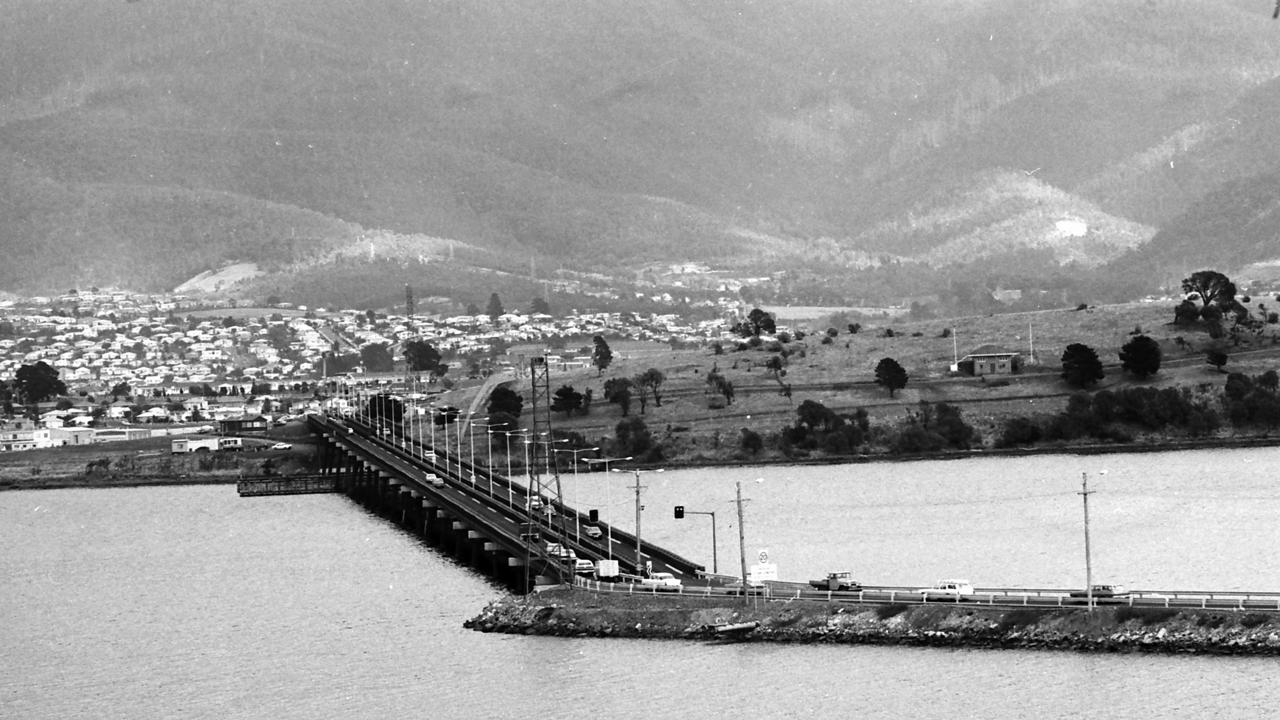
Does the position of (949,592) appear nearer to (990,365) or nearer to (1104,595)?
(1104,595)

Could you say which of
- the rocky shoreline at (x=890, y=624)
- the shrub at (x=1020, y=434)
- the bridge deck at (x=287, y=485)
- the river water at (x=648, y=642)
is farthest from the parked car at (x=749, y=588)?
the bridge deck at (x=287, y=485)

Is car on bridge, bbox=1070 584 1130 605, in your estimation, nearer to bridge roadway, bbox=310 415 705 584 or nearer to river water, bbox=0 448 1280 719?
river water, bbox=0 448 1280 719

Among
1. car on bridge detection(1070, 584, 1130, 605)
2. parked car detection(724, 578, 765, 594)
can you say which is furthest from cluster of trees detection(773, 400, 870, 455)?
car on bridge detection(1070, 584, 1130, 605)

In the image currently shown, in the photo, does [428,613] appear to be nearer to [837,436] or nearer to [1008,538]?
[1008,538]

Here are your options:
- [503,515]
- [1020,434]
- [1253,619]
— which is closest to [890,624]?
[1253,619]

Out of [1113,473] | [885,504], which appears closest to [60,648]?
[885,504]
